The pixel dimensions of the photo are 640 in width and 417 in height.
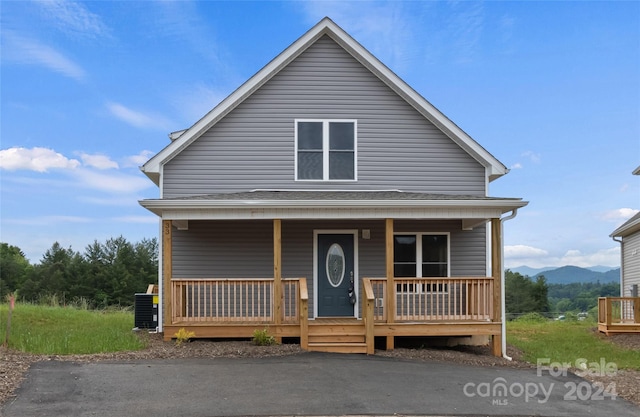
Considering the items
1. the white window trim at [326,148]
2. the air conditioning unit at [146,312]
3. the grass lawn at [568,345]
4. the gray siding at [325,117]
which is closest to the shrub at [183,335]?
the air conditioning unit at [146,312]

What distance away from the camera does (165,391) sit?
26.2 ft

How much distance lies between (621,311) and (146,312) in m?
13.8

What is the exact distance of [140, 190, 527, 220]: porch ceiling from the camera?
38.2ft

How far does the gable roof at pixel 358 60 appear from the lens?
13.8m

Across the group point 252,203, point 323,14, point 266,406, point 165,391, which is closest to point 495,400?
point 266,406

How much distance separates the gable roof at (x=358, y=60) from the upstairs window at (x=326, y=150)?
135cm

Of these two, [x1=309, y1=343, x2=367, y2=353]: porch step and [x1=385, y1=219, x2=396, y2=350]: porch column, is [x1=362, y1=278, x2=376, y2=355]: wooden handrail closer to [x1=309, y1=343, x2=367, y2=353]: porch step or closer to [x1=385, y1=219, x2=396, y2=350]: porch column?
[x1=309, y1=343, x2=367, y2=353]: porch step

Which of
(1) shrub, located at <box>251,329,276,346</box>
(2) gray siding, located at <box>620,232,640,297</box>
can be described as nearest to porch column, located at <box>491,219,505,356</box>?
(1) shrub, located at <box>251,329,276,346</box>

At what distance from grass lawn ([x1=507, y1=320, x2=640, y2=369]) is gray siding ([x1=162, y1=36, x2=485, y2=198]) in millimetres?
3977

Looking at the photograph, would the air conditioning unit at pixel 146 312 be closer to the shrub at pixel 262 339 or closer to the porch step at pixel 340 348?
the shrub at pixel 262 339

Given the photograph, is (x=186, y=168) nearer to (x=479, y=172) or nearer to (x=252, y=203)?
(x=252, y=203)

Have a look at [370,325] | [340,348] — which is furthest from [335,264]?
[340,348]

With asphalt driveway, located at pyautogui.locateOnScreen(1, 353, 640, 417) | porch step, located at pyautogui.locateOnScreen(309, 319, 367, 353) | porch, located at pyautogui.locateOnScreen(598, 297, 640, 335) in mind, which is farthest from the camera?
porch, located at pyautogui.locateOnScreen(598, 297, 640, 335)

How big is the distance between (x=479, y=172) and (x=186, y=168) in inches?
272
